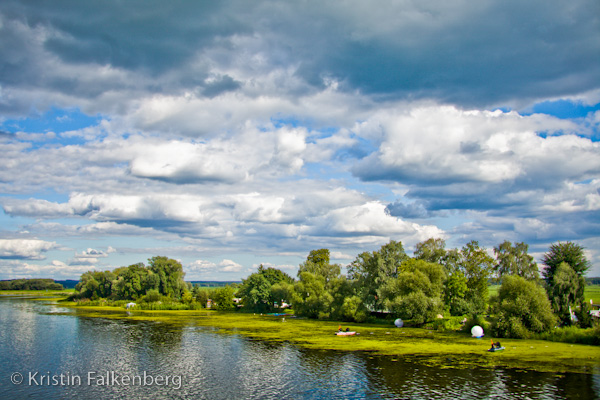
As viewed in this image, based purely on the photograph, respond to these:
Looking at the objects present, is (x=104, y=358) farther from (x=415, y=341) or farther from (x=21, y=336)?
(x=415, y=341)

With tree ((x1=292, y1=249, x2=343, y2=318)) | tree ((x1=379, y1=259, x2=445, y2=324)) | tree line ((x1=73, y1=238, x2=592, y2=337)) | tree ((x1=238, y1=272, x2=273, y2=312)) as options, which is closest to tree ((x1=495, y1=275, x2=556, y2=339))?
tree line ((x1=73, y1=238, x2=592, y2=337))

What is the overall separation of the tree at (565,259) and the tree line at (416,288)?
14 centimetres

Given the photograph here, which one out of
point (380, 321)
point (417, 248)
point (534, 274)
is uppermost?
point (417, 248)

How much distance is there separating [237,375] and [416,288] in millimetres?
48059

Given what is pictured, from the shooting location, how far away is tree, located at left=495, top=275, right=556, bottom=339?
60.3 meters

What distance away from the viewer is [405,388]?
3497cm

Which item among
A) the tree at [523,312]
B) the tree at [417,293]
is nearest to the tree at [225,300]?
the tree at [417,293]

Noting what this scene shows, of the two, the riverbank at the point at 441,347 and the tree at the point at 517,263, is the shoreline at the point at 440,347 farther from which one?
the tree at the point at 517,263

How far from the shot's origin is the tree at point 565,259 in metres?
66.6

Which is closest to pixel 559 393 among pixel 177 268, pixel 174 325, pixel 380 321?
pixel 380 321

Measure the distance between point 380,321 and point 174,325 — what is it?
43.4 m

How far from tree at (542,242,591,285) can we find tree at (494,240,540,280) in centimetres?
3190

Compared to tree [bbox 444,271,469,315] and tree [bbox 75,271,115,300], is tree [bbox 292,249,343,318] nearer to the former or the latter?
tree [bbox 444,271,469,315]

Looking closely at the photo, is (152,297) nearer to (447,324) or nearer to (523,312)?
(447,324)
